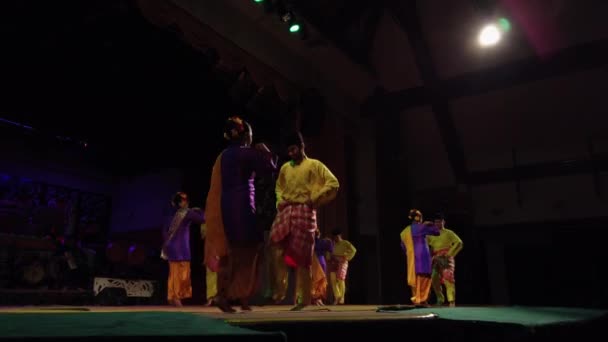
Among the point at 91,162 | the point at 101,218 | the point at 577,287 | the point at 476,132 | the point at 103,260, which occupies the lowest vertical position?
the point at 577,287

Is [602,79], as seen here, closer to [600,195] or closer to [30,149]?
[600,195]

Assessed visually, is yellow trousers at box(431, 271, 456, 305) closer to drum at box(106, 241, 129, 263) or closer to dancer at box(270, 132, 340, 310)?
dancer at box(270, 132, 340, 310)

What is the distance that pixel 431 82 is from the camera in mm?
9906

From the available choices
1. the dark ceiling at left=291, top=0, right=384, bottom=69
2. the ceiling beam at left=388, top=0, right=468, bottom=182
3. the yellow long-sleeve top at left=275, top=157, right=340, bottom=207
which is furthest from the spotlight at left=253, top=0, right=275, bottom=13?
the yellow long-sleeve top at left=275, top=157, right=340, bottom=207

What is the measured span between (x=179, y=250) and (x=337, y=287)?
3505 mm

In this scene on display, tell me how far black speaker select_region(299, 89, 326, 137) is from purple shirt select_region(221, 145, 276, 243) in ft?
17.4

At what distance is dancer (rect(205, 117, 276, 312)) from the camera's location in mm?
3223

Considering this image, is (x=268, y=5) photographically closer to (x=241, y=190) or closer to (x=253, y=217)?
(x=241, y=190)

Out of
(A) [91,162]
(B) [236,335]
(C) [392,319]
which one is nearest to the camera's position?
(B) [236,335]

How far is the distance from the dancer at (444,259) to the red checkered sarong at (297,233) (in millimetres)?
4217

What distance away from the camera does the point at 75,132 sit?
30.0 feet

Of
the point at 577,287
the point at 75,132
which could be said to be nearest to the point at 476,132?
the point at 577,287

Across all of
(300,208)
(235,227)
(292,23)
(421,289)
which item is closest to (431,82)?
(292,23)

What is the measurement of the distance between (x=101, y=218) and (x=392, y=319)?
10.4 m
